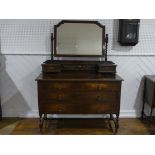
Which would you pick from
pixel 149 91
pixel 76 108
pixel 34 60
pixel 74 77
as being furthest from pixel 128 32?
pixel 34 60

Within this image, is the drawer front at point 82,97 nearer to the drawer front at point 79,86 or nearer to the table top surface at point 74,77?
the drawer front at point 79,86

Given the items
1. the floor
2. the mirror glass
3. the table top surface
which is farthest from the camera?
the mirror glass

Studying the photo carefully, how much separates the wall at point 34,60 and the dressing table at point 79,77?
0.20 m

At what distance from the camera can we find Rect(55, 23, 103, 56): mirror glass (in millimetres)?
2887

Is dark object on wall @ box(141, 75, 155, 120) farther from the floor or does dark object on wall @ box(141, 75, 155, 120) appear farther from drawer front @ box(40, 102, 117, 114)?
drawer front @ box(40, 102, 117, 114)

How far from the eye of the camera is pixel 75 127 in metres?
2.95

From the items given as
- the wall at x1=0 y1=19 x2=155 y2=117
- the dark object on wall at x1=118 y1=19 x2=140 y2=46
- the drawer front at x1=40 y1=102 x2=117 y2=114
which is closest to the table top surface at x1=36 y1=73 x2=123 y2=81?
the drawer front at x1=40 y1=102 x2=117 y2=114

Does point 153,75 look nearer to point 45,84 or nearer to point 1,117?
point 45,84

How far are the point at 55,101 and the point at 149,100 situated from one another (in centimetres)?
138

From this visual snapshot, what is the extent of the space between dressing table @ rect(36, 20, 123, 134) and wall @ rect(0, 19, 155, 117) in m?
0.20

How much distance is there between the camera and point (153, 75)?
3145mm
